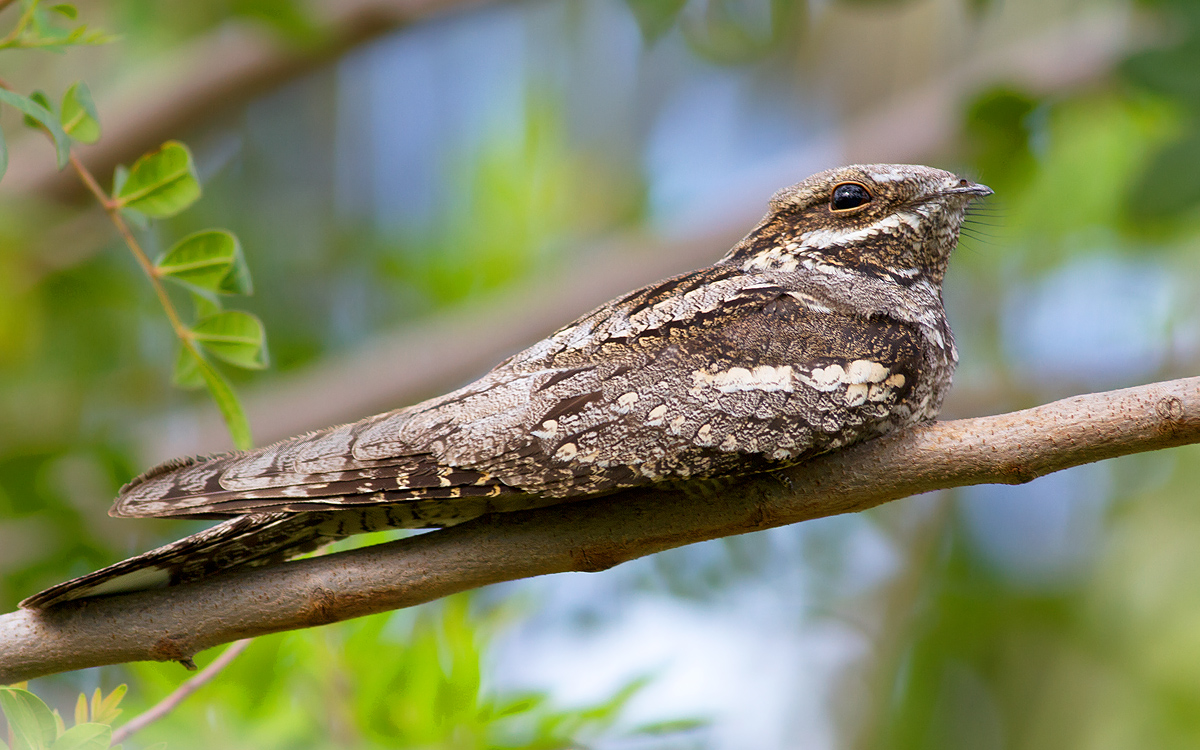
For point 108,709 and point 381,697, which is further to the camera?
point 381,697

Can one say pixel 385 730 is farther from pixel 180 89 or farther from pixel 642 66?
pixel 642 66

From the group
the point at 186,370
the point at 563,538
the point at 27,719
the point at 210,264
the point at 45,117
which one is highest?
the point at 45,117

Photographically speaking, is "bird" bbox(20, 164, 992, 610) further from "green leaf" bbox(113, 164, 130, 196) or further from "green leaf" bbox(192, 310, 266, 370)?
"green leaf" bbox(113, 164, 130, 196)

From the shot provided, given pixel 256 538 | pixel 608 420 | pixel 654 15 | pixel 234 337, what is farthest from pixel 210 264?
pixel 654 15

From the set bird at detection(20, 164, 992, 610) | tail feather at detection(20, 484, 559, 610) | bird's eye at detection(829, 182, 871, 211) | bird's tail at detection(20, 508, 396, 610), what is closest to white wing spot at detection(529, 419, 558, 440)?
bird at detection(20, 164, 992, 610)

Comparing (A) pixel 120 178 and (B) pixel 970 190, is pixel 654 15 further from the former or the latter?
(A) pixel 120 178

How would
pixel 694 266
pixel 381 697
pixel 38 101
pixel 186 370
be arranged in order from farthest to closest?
pixel 694 266 → pixel 381 697 → pixel 186 370 → pixel 38 101

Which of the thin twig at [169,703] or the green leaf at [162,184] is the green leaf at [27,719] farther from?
the green leaf at [162,184]
